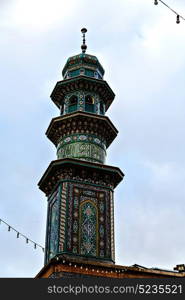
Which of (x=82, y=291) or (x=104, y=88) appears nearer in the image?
(x=82, y=291)

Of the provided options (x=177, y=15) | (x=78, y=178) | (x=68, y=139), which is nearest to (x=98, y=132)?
(x=68, y=139)

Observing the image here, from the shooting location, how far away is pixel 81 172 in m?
20.5

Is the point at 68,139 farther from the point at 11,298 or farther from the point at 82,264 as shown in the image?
the point at 11,298

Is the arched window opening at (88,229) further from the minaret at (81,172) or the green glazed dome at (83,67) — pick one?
the green glazed dome at (83,67)

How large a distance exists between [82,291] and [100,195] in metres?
8.15

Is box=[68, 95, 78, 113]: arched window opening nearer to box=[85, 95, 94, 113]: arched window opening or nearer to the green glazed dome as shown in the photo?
box=[85, 95, 94, 113]: arched window opening

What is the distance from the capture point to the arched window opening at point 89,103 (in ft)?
75.6

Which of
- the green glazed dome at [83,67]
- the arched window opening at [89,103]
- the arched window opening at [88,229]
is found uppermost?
the green glazed dome at [83,67]

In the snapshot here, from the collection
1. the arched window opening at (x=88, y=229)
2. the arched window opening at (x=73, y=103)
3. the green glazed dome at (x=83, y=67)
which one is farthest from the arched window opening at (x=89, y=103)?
the arched window opening at (x=88, y=229)

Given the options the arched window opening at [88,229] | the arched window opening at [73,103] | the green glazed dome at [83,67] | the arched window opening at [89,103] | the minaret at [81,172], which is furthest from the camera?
the green glazed dome at [83,67]

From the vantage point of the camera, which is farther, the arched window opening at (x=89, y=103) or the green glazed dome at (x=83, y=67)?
the green glazed dome at (x=83, y=67)

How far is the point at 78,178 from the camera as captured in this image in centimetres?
2036

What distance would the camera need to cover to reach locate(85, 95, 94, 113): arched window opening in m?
23.0

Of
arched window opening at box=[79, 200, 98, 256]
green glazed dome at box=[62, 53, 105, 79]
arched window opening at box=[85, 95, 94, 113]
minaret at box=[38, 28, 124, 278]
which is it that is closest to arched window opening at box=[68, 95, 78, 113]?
minaret at box=[38, 28, 124, 278]
